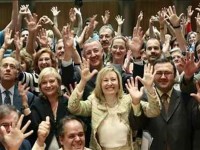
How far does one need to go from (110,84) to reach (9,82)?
42.8 inches

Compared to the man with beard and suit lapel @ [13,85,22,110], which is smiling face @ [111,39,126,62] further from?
the man with beard

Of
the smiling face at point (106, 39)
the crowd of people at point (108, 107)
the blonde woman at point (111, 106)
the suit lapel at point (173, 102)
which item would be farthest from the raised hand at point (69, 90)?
the smiling face at point (106, 39)

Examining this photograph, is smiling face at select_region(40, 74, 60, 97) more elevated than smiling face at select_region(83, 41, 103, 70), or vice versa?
smiling face at select_region(83, 41, 103, 70)

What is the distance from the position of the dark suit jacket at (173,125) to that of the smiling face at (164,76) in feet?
0.34

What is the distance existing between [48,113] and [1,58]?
3.21 ft

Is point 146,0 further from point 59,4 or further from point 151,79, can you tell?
point 151,79

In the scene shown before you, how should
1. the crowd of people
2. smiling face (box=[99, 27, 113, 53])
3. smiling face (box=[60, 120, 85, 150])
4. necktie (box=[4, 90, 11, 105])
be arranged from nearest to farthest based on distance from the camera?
smiling face (box=[60, 120, 85, 150]) → the crowd of people → necktie (box=[4, 90, 11, 105]) → smiling face (box=[99, 27, 113, 53])

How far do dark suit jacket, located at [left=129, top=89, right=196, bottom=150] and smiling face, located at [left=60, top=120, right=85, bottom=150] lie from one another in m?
0.51

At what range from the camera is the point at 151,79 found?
361 centimetres

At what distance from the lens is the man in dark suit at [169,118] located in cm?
364

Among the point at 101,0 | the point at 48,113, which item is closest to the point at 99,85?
the point at 48,113

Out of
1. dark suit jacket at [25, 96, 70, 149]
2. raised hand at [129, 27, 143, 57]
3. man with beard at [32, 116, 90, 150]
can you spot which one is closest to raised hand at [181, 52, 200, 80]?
raised hand at [129, 27, 143, 57]

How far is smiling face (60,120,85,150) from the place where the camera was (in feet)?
10.7

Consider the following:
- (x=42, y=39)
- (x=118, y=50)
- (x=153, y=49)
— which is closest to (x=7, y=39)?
(x=42, y=39)
